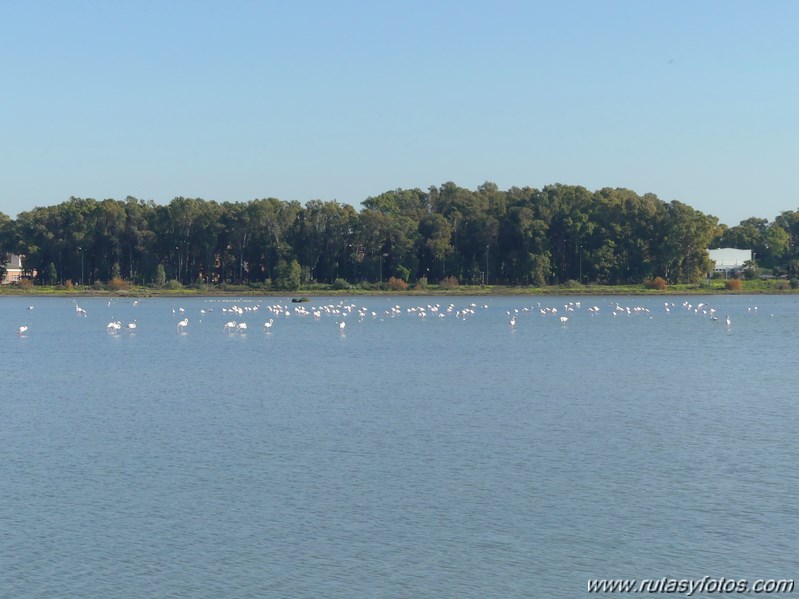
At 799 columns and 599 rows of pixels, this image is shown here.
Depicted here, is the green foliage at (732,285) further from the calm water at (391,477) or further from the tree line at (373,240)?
the calm water at (391,477)

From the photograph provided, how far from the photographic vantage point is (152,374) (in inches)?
1881

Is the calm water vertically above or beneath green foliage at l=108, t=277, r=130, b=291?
beneath

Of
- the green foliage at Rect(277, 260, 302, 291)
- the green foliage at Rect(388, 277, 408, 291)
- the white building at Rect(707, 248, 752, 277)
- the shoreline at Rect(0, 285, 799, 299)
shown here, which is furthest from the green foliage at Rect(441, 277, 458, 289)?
the white building at Rect(707, 248, 752, 277)

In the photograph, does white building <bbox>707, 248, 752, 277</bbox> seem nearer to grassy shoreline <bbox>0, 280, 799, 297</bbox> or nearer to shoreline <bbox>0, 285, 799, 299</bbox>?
grassy shoreline <bbox>0, 280, 799, 297</bbox>

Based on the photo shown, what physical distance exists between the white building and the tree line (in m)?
36.4

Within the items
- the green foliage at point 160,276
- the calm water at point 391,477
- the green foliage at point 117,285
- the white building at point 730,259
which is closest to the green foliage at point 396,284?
the green foliage at point 160,276

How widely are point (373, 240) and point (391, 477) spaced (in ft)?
425

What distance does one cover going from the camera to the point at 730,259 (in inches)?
7726

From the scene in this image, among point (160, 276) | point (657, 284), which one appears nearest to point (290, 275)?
point (160, 276)

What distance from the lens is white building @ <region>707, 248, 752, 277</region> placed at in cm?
19250

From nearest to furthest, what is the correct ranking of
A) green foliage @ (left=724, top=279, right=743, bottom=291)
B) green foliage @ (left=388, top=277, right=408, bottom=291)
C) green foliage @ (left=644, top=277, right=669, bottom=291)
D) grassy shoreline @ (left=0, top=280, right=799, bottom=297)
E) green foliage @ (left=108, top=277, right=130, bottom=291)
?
1. grassy shoreline @ (left=0, top=280, right=799, bottom=297)
2. green foliage @ (left=644, top=277, right=669, bottom=291)
3. green foliage @ (left=388, top=277, right=408, bottom=291)
4. green foliage @ (left=108, top=277, right=130, bottom=291)
5. green foliage @ (left=724, top=279, right=743, bottom=291)

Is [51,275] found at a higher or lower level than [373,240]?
lower

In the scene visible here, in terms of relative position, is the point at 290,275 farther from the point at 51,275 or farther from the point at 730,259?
the point at 730,259

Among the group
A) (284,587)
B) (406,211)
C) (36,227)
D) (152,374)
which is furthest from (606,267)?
(284,587)
